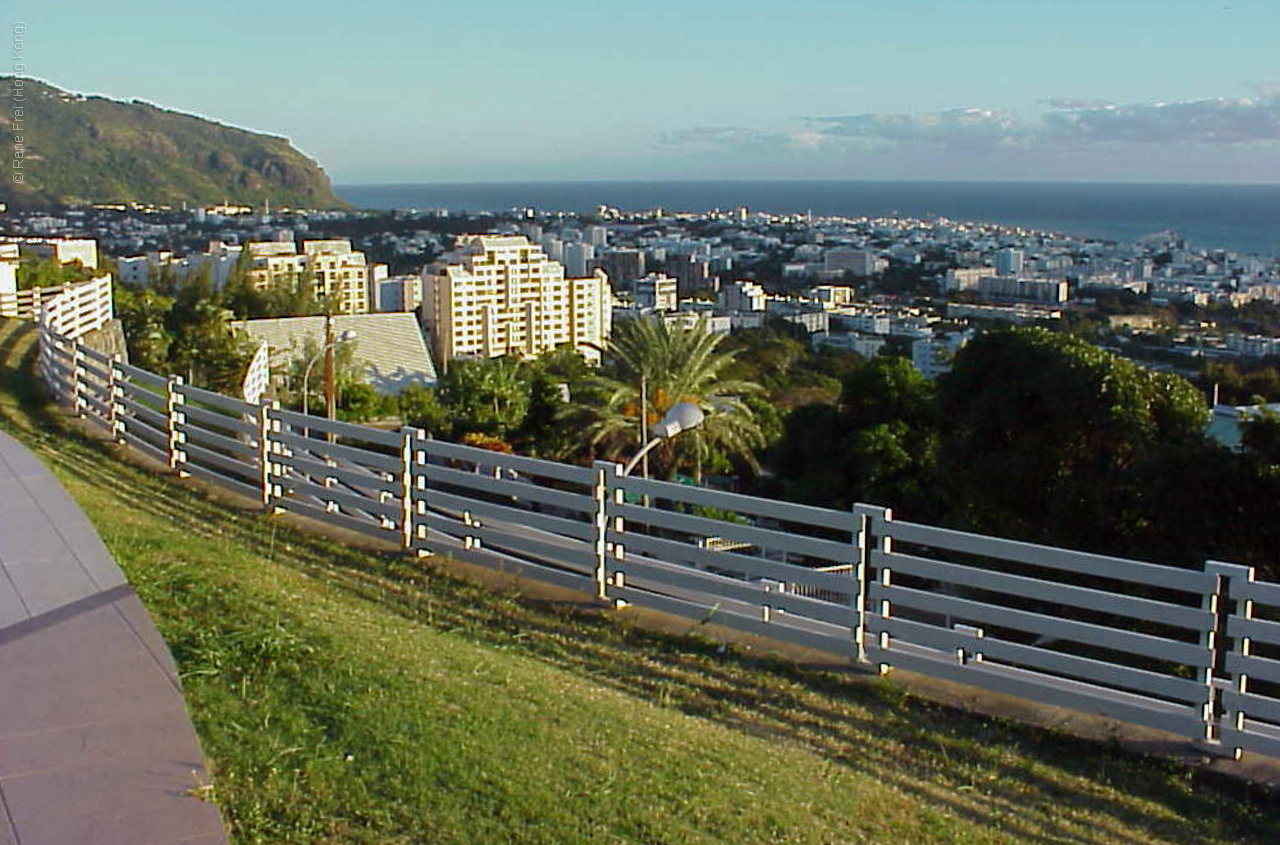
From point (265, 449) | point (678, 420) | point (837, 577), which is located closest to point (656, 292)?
point (265, 449)

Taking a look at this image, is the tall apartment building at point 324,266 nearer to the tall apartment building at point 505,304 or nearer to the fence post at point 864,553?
the tall apartment building at point 505,304

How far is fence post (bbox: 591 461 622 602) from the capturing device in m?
7.93

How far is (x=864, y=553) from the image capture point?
6875 mm

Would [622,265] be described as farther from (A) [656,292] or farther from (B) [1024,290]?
(B) [1024,290]

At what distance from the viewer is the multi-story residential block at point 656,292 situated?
111 meters

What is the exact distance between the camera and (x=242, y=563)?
8344 mm

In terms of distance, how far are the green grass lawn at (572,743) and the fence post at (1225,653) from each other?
0.28m

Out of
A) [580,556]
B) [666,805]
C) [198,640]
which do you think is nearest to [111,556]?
[198,640]

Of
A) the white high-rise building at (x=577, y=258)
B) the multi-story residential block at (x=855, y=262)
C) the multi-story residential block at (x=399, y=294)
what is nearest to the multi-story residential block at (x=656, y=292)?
the white high-rise building at (x=577, y=258)

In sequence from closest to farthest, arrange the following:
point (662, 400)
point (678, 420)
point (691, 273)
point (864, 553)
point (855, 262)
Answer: point (864, 553), point (678, 420), point (662, 400), point (855, 262), point (691, 273)

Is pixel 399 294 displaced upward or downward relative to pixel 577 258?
downward

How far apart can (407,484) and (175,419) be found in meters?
3.62

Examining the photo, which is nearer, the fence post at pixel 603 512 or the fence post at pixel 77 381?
the fence post at pixel 603 512

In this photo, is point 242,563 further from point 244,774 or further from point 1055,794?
point 1055,794
